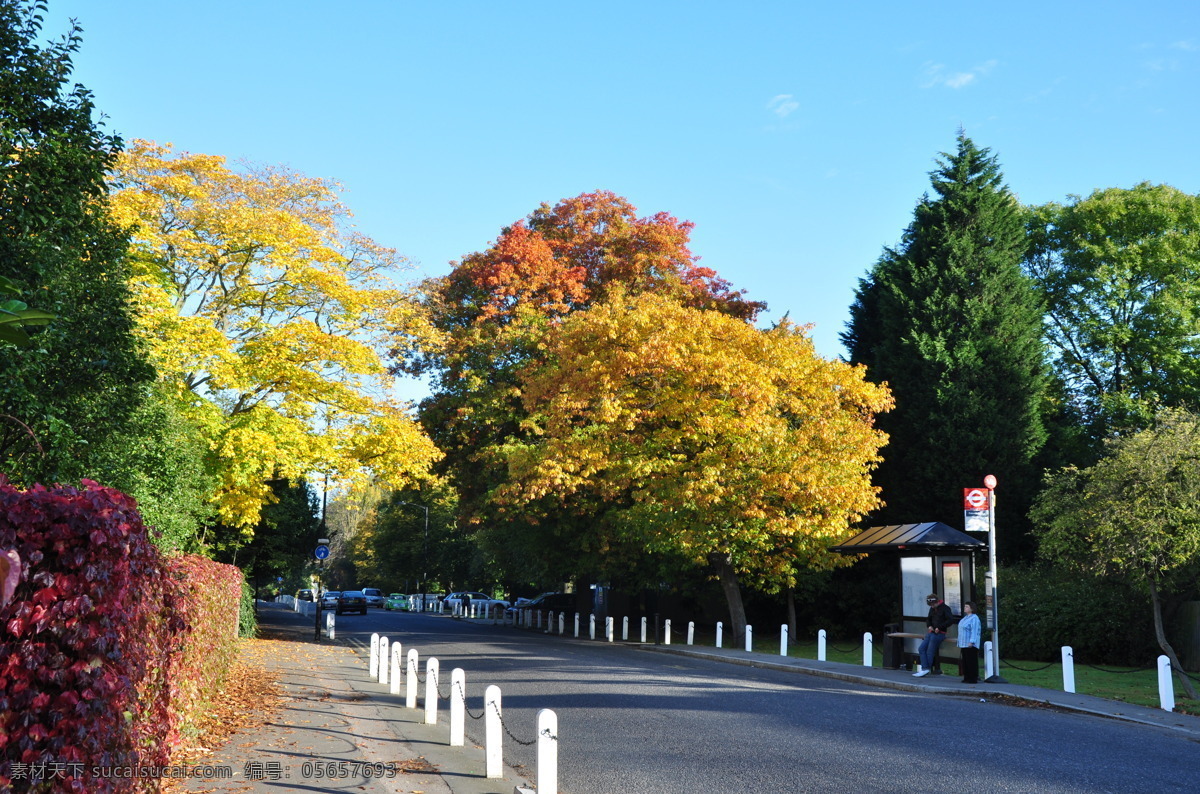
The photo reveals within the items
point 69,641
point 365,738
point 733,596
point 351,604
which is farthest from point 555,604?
point 69,641

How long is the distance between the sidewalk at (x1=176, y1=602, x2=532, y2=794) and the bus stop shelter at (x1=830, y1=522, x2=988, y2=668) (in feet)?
38.9

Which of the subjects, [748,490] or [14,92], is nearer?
[14,92]

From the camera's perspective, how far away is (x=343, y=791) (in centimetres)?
845

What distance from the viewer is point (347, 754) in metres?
10.2

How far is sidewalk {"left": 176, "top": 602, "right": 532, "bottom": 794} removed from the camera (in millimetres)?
8703

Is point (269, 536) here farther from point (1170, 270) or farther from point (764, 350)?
point (1170, 270)

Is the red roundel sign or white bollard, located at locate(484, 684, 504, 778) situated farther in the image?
the red roundel sign

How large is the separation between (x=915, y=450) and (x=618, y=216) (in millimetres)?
14523

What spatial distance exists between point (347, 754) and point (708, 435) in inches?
698

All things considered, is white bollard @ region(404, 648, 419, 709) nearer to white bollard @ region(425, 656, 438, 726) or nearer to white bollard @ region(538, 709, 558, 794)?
white bollard @ region(425, 656, 438, 726)

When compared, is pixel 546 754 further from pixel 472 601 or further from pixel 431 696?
pixel 472 601

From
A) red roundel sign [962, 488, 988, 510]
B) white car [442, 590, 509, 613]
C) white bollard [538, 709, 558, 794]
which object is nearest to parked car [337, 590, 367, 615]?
white car [442, 590, 509, 613]

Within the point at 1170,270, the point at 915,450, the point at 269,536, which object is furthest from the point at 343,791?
the point at 1170,270

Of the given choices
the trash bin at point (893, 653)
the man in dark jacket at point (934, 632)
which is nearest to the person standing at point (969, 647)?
the man in dark jacket at point (934, 632)
